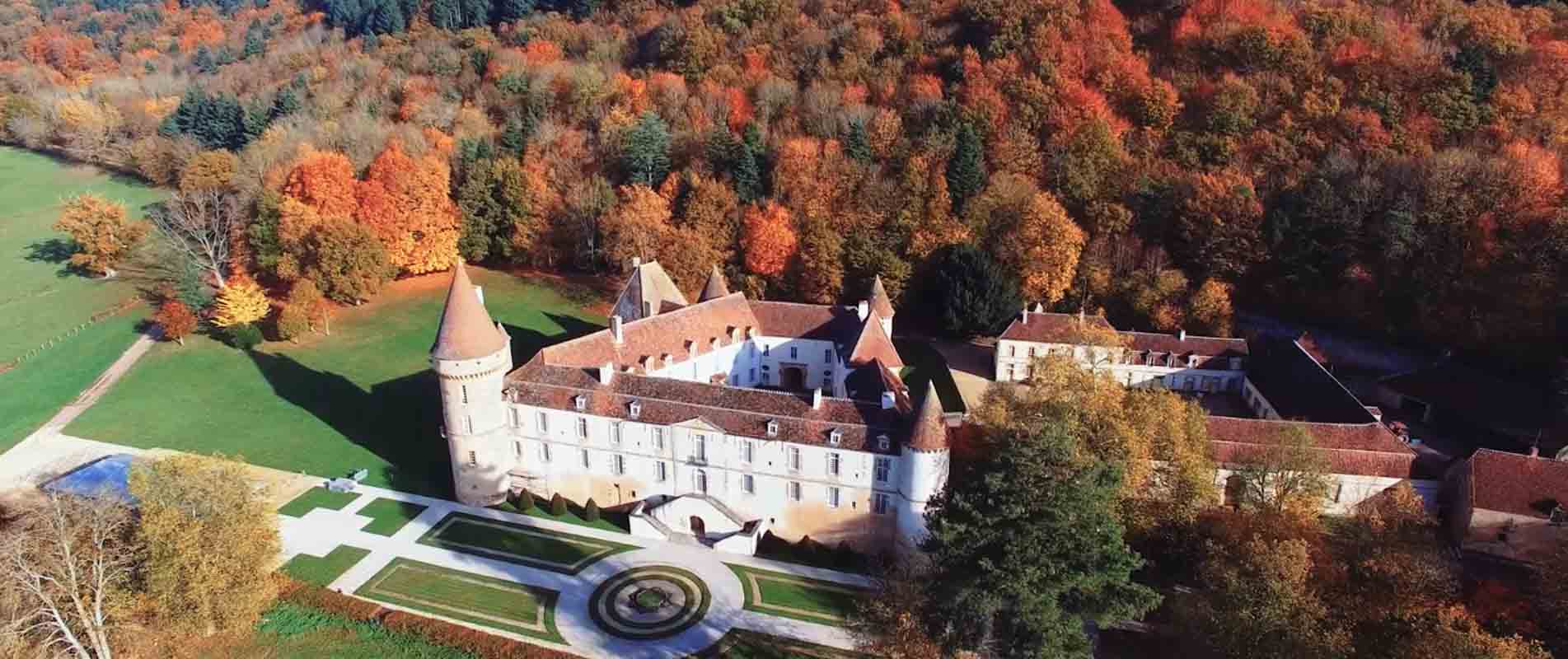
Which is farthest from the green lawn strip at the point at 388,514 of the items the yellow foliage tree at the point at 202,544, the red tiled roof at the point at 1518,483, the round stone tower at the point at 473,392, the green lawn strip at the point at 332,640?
the red tiled roof at the point at 1518,483

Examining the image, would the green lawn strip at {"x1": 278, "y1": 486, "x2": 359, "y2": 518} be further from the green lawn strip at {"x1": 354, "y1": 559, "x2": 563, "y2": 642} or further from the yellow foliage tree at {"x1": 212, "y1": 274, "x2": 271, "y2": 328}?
the yellow foliage tree at {"x1": 212, "y1": 274, "x2": 271, "y2": 328}

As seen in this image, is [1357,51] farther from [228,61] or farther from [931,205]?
[228,61]

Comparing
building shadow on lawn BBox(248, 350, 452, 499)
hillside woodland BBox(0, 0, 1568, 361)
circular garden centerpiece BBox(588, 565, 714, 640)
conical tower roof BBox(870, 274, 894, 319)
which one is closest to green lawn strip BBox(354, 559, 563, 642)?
circular garden centerpiece BBox(588, 565, 714, 640)

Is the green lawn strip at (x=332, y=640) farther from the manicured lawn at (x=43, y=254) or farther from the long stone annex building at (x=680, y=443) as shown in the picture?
the manicured lawn at (x=43, y=254)

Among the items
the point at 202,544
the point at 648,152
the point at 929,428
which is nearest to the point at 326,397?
the point at 202,544

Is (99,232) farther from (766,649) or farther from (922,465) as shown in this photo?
(922,465)
